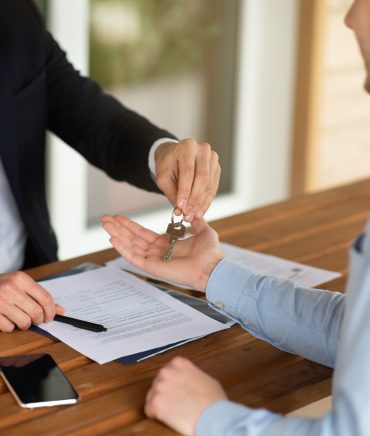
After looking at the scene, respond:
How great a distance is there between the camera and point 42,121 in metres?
2.37

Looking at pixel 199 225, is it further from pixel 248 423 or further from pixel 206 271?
pixel 248 423

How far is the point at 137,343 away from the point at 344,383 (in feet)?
1.64

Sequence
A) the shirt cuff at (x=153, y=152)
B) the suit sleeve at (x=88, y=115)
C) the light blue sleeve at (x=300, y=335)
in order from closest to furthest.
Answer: the light blue sleeve at (x=300, y=335) → the shirt cuff at (x=153, y=152) → the suit sleeve at (x=88, y=115)

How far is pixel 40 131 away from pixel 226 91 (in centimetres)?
207

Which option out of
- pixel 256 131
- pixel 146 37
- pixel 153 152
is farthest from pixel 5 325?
pixel 256 131

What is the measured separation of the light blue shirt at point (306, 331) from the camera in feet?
3.80

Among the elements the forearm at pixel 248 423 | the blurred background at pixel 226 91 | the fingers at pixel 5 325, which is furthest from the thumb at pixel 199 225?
the blurred background at pixel 226 91

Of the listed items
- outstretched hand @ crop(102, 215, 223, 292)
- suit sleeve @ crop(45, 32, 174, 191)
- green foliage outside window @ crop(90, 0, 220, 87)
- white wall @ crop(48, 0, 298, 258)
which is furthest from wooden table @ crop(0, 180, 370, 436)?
green foliage outside window @ crop(90, 0, 220, 87)

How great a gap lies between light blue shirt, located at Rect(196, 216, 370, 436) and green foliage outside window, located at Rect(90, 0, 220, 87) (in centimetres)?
228

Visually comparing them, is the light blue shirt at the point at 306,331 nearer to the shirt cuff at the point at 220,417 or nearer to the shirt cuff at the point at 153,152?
the shirt cuff at the point at 220,417

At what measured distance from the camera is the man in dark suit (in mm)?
2250

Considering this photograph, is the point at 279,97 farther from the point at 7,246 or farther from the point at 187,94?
the point at 7,246

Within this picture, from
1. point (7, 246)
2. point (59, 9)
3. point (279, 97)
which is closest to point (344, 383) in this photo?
point (7, 246)

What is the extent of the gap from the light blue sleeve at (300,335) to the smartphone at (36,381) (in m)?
0.23
